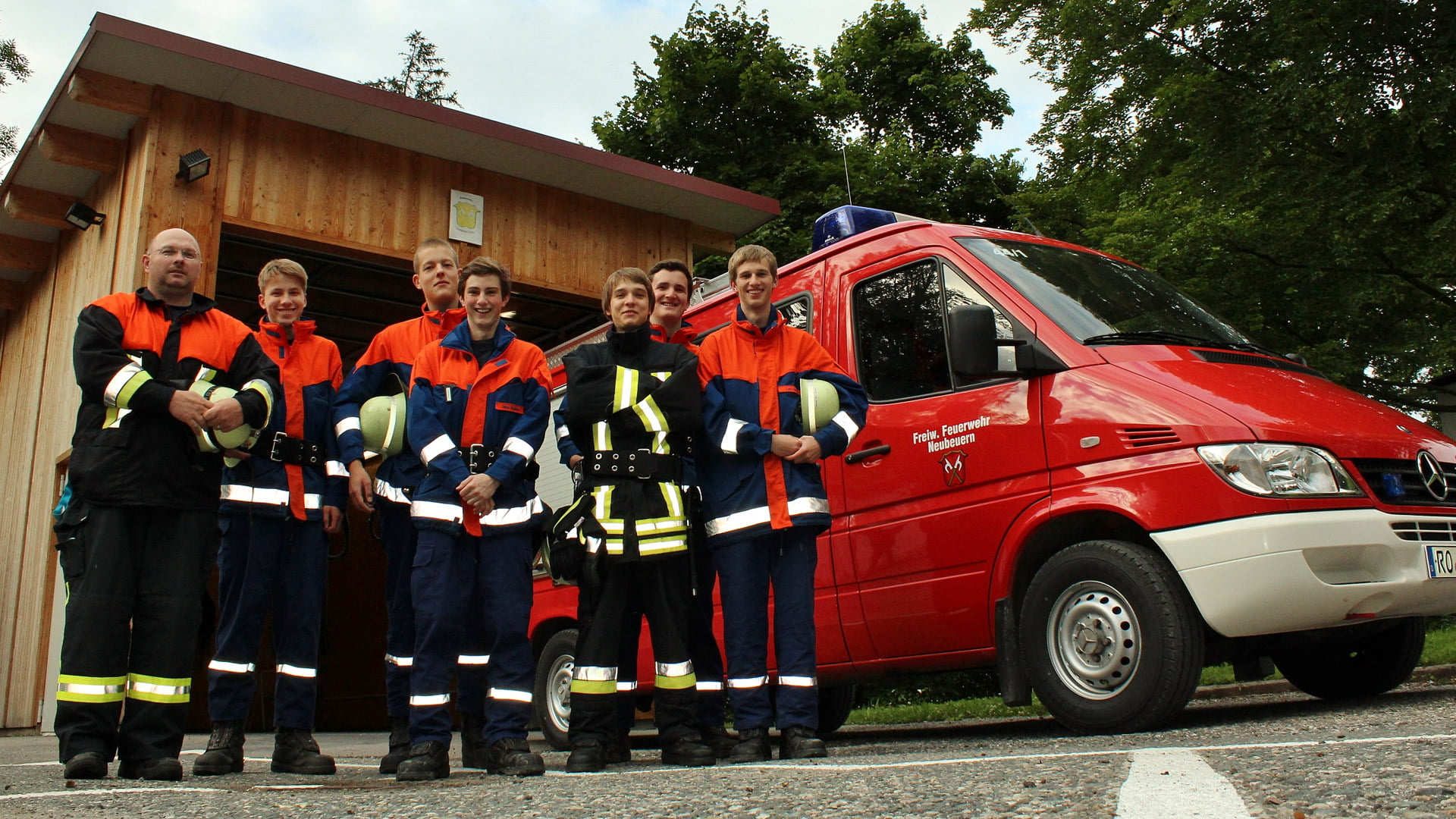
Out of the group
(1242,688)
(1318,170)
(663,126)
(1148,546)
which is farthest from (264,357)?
(663,126)

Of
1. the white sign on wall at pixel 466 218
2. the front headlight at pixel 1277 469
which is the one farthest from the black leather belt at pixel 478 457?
the white sign on wall at pixel 466 218

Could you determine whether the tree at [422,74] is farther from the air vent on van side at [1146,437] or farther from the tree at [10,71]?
the air vent on van side at [1146,437]

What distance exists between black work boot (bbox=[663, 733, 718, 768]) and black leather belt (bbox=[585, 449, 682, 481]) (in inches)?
36.8

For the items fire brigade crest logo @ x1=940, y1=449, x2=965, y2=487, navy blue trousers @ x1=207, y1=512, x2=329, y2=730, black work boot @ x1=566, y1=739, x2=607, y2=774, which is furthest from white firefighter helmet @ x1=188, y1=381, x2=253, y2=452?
fire brigade crest logo @ x1=940, y1=449, x2=965, y2=487

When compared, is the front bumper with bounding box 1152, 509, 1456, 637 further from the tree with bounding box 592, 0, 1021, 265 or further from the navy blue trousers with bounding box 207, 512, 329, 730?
the tree with bounding box 592, 0, 1021, 265

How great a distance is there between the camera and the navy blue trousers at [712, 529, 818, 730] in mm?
4270

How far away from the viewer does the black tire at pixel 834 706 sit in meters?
Result: 6.64

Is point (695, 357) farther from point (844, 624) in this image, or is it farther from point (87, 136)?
point (87, 136)

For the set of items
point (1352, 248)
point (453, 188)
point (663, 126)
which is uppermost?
point (663, 126)

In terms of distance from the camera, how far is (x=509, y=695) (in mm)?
4309

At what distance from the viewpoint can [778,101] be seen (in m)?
23.8

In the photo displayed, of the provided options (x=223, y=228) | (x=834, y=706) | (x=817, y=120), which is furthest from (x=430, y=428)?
(x=817, y=120)

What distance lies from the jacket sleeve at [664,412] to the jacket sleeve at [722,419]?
0.27ft

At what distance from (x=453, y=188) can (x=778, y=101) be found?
→ 13695 mm
